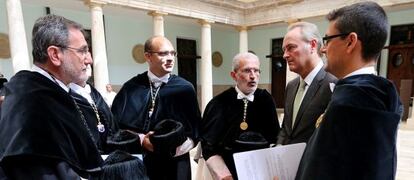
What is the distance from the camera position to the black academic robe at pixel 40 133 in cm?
126

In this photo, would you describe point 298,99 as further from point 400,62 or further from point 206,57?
point 400,62

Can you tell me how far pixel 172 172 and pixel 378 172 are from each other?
1.88 meters

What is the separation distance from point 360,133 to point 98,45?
8.71 meters

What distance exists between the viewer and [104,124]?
2.23 metres

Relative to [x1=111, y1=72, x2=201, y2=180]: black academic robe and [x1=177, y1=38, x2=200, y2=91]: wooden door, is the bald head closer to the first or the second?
[x1=111, y1=72, x2=201, y2=180]: black academic robe

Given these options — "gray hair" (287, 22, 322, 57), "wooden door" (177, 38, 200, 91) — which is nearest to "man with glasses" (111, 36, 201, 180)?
"gray hair" (287, 22, 322, 57)

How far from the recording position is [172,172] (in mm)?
2607

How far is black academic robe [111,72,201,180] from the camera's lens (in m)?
2.57

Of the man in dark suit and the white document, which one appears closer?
the white document

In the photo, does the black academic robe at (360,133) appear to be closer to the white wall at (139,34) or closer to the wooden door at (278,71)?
the white wall at (139,34)

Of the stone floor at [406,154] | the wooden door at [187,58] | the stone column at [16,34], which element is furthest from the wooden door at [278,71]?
the stone column at [16,34]

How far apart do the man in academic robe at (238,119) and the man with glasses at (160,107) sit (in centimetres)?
32

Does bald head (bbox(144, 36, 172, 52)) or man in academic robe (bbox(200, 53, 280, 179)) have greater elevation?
bald head (bbox(144, 36, 172, 52))

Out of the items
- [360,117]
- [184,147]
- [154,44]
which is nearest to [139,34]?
[154,44]
